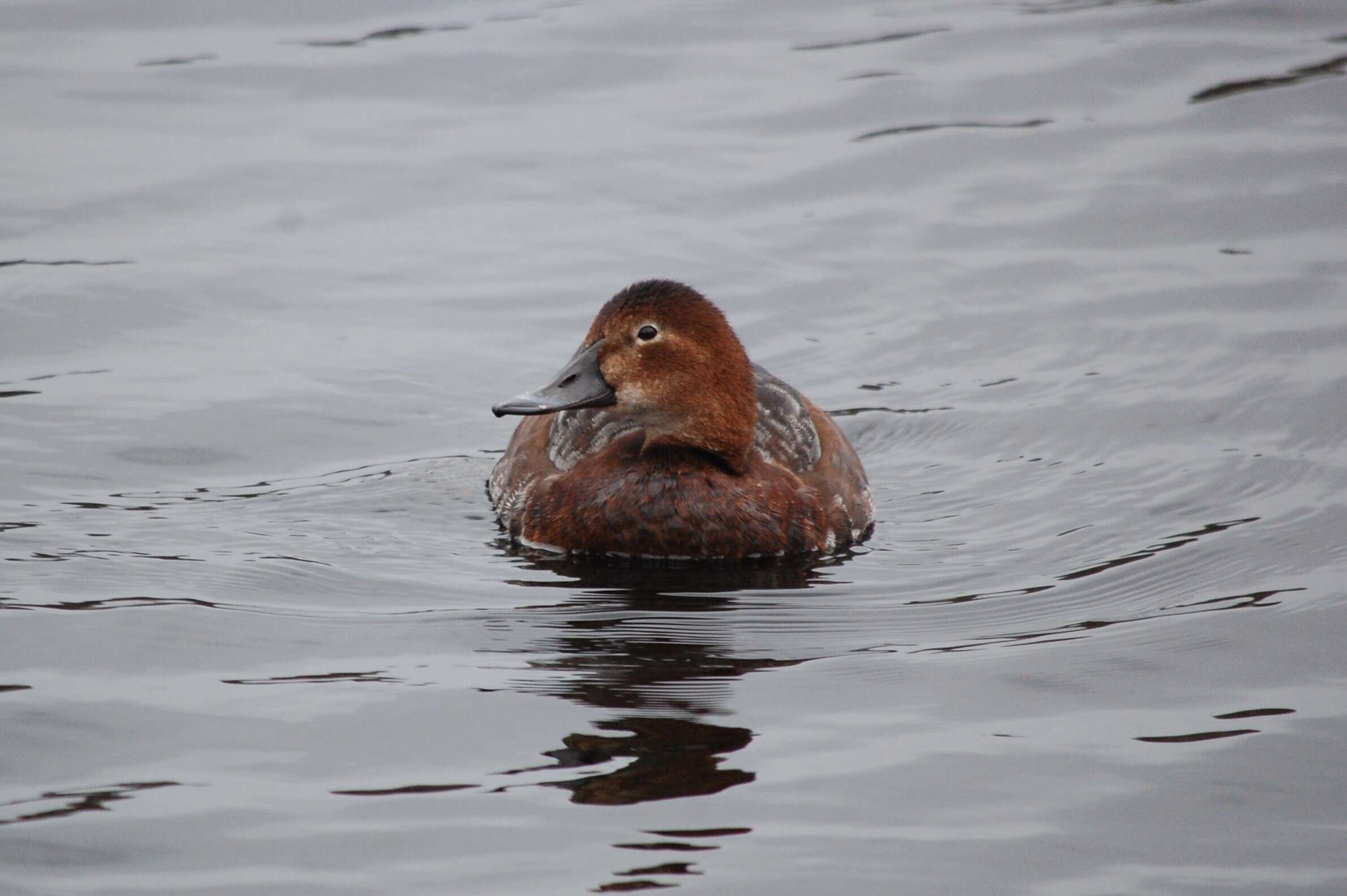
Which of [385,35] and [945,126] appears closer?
[945,126]

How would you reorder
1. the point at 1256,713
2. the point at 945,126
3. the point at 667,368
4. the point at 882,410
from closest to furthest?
the point at 1256,713 → the point at 667,368 → the point at 882,410 → the point at 945,126

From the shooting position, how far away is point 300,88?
47.2ft

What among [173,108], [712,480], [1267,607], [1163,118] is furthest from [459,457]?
[1163,118]

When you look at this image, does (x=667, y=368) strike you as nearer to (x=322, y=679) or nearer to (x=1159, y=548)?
(x=1159, y=548)

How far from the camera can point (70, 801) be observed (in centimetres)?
531

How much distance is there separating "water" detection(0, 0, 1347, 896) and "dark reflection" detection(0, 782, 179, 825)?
0.03 metres

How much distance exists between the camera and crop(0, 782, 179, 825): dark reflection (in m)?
5.21

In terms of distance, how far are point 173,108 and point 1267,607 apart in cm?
958

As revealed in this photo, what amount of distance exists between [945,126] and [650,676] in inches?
331

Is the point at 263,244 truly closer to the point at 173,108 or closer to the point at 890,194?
the point at 173,108

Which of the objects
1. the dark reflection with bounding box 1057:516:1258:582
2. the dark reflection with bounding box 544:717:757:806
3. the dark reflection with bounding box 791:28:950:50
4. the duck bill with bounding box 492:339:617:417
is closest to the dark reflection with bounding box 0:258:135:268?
the duck bill with bounding box 492:339:617:417

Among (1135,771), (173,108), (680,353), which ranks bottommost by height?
(1135,771)

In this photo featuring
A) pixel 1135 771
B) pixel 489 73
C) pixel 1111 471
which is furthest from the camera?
pixel 489 73

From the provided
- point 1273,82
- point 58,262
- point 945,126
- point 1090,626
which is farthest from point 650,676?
point 1273,82
